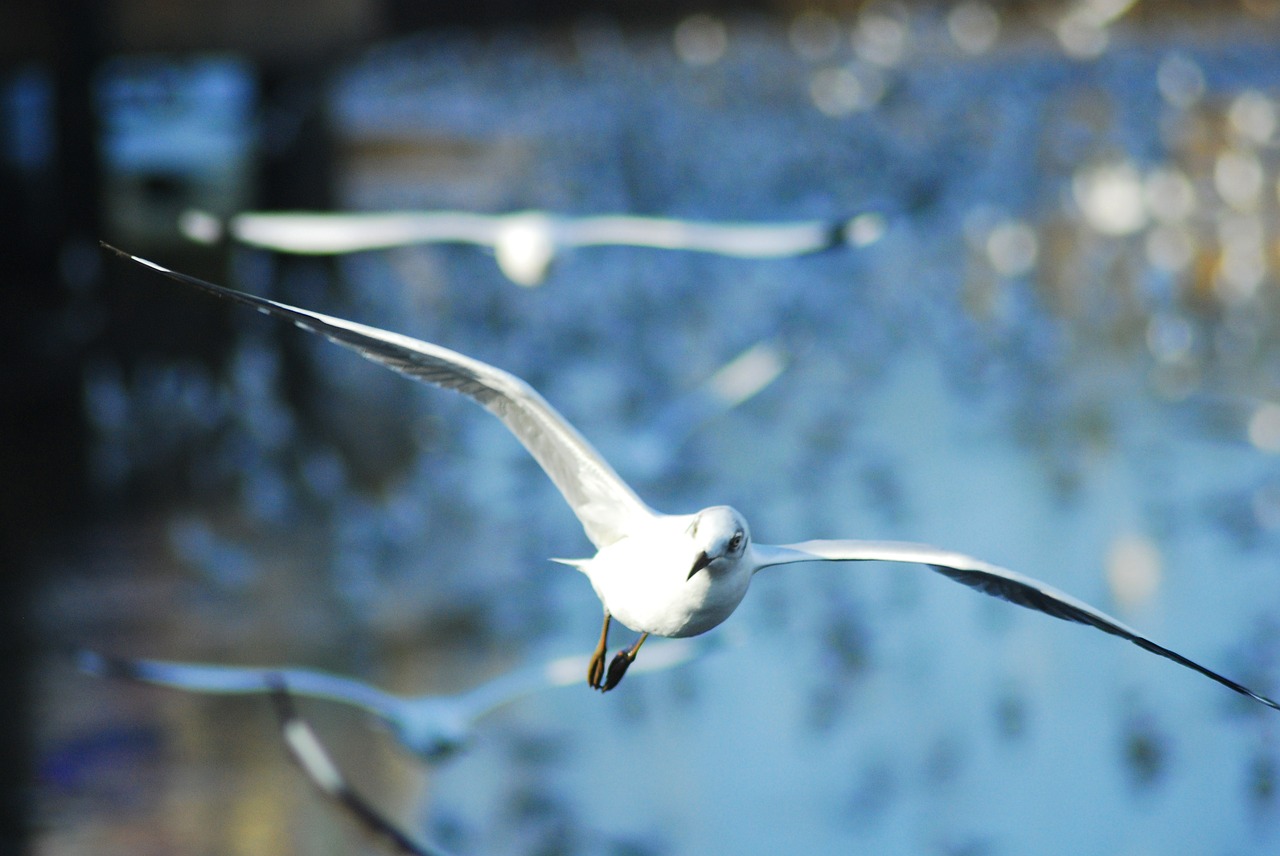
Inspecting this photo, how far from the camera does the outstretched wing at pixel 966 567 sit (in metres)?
5.10

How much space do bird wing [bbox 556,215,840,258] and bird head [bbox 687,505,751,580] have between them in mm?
3553

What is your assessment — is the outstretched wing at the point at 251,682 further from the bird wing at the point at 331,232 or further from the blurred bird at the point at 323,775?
the bird wing at the point at 331,232

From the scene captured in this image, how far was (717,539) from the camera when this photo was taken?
482cm

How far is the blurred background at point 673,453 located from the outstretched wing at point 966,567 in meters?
4.35

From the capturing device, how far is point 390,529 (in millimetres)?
16703

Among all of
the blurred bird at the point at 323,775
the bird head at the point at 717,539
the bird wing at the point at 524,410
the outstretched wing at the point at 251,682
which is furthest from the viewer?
the outstretched wing at the point at 251,682

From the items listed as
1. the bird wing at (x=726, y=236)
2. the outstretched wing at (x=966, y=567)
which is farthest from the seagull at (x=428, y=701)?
the outstretched wing at (x=966, y=567)

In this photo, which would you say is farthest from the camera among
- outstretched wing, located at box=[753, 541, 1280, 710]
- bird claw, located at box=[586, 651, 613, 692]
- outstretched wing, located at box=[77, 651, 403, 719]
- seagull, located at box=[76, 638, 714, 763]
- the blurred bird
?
seagull, located at box=[76, 638, 714, 763]

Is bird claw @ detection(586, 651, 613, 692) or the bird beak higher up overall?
the bird beak

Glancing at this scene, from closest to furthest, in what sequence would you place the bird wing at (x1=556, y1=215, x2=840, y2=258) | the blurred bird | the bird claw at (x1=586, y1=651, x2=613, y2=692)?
the bird claw at (x1=586, y1=651, x2=613, y2=692) → the blurred bird → the bird wing at (x1=556, y1=215, x2=840, y2=258)

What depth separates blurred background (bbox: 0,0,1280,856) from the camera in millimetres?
12289

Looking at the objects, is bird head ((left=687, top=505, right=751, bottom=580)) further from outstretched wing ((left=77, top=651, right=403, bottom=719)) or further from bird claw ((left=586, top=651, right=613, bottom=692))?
outstretched wing ((left=77, top=651, right=403, bottom=719))

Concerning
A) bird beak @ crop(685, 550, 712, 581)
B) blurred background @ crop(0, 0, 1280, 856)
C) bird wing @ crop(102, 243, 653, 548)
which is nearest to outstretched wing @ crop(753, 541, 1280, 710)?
A: bird beak @ crop(685, 550, 712, 581)

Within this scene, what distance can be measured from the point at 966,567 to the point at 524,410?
1396 mm
